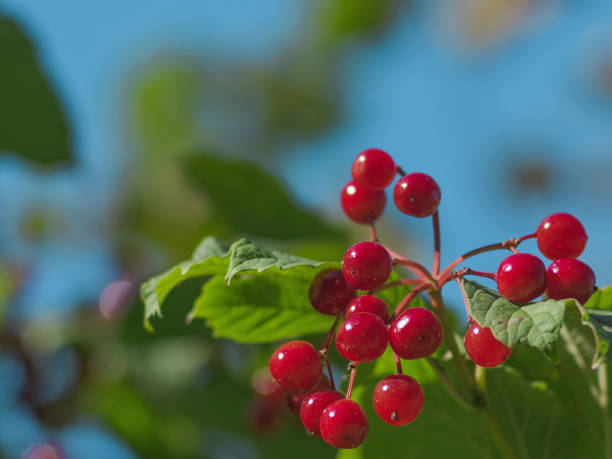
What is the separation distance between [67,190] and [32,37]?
2.01 metres

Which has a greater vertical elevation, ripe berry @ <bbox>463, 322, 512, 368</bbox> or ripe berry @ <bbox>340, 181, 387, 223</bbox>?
ripe berry @ <bbox>340, 181, 387, 223</bbox>

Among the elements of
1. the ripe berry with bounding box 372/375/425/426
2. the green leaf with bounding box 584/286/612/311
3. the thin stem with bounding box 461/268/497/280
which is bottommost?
the ripe berry with bounding box 372/375/425/426

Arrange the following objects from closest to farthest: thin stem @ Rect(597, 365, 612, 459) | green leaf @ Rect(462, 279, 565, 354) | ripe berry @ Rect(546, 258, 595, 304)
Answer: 1. green leaf @ Rect(462, 279, 565, 354)
2. ripe berry @ Rect(546, 258, 595, 304)
3. thin stem @ Rect(597, 365, 612, 459)

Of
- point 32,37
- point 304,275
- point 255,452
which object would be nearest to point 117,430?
point 255,452

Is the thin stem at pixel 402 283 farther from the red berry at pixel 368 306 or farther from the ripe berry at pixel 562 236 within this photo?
the ripe berry at pixel 562 236

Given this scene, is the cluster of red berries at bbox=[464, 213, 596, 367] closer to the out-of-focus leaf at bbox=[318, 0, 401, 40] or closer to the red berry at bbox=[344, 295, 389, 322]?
the red berry at bbox=[344, 295, 389, 322]

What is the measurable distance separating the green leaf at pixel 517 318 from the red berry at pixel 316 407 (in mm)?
218

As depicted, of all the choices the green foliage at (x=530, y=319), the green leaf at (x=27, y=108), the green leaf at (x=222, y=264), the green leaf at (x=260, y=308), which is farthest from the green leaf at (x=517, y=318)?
the green leaf at (x=27, y=108)

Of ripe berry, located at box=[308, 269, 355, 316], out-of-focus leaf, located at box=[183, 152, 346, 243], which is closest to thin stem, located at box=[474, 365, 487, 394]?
ripe berry, located at box=[308, 269, 355, 316]

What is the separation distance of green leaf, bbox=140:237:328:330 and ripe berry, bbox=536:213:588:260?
31 centimetres

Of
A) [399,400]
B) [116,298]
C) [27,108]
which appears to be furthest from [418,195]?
[116,298]

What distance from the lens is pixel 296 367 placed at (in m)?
0.88

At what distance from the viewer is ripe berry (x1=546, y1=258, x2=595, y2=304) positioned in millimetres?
844

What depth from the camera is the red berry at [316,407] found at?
878 mm
